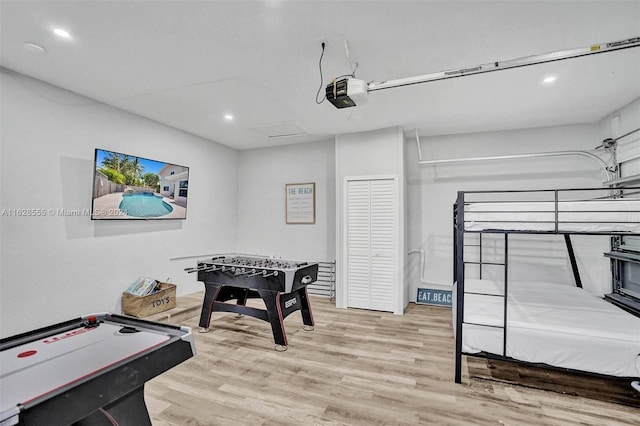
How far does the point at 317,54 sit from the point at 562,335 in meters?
2.85

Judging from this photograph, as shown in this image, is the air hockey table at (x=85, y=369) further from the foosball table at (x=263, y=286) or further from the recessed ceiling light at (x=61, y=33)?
the recessed ceiling light at (x=61, y=33)

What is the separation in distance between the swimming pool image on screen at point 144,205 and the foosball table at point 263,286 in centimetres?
116

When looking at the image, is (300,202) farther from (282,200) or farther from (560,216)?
(560,216)

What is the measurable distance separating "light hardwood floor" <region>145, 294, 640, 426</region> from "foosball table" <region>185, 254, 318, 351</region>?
0.86 ft

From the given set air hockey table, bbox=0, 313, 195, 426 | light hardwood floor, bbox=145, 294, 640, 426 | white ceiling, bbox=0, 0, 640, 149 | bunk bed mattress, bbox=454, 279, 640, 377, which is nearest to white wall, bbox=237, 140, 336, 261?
white ceiling, bbox=0, 0, 640, 149

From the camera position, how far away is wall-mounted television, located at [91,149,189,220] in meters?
3.51

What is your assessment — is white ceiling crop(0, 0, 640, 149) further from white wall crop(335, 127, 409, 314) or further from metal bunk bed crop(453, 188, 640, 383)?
metal bunk bed crop(453, 188, 640, 383)

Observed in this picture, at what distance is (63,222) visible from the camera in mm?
3199

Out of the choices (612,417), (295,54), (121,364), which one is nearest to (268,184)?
(295,54)

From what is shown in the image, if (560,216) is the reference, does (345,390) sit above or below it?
below

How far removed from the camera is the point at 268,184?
571cm

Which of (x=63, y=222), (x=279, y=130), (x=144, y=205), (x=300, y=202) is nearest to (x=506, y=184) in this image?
(x=300, y=202)

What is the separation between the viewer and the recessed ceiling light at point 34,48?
7.83ft

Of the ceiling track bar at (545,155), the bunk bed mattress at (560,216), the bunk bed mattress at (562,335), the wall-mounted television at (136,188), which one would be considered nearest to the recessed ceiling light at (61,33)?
the wall-mounted television at (136,188)
